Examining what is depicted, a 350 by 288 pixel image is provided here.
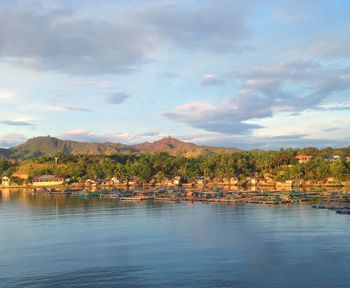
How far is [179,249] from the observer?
33.3 meters

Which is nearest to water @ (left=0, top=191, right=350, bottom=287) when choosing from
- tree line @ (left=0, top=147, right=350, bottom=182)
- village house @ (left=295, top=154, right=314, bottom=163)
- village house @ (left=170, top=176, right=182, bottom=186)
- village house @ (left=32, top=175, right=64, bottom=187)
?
tree line @ (left=0, top=147, right=350, bottom=182)

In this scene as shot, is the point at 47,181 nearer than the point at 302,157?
No

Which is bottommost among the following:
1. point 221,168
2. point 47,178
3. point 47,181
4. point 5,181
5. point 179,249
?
point 179,249

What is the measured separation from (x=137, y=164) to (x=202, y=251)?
9548 centimetres

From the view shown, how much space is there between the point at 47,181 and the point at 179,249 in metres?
106

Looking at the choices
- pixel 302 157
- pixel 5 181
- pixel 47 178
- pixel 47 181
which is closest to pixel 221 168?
pixel 302 157

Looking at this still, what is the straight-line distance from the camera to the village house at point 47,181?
131250 mm

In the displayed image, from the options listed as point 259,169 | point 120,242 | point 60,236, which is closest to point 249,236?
point 120,242

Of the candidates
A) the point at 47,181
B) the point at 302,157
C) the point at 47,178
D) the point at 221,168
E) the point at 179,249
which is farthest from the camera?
the point at 47,178

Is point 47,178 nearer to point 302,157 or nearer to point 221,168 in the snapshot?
point 221,168

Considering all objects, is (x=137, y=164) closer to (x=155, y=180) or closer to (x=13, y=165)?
(x=155, y=180)

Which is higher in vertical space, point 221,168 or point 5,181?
point 221,168

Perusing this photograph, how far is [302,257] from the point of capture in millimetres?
29484

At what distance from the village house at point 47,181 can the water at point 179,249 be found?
247 ft
